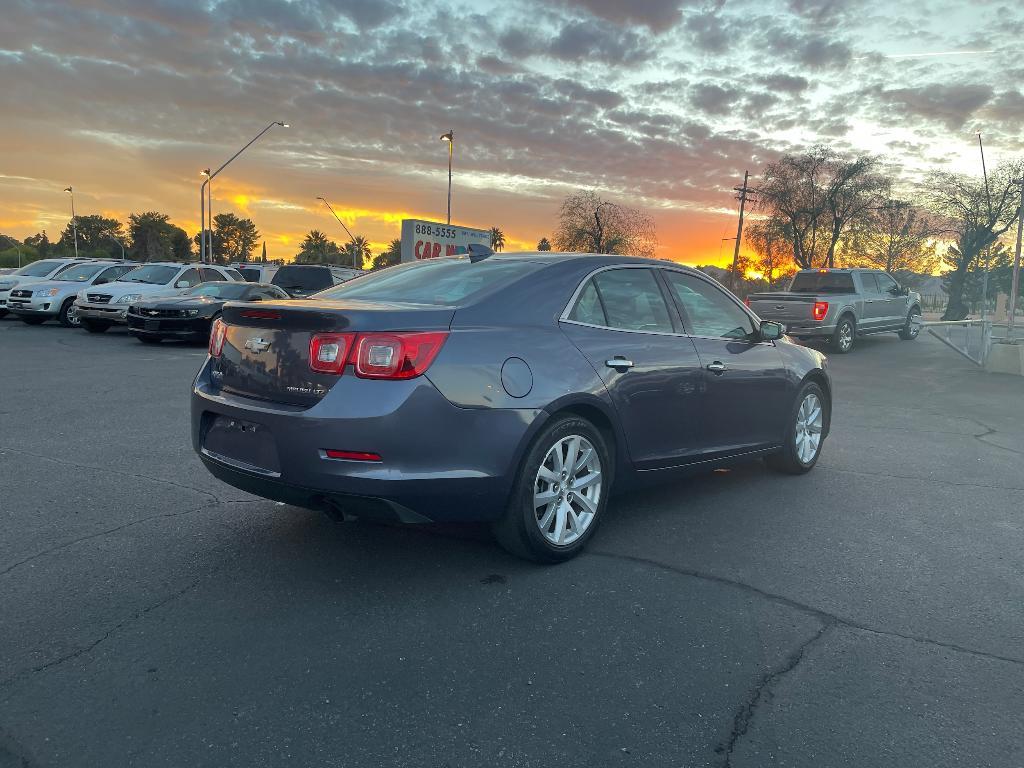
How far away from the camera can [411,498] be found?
3.53m

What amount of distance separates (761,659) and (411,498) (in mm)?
1581

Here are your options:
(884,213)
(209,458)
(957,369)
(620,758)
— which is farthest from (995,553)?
(884,213)

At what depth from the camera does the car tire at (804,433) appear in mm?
6027

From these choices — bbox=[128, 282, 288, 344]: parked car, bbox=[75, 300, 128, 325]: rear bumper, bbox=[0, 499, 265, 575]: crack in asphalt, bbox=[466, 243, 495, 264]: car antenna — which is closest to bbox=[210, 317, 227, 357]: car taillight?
bbox=[0, 499, 265, 575]: crack in asphalt

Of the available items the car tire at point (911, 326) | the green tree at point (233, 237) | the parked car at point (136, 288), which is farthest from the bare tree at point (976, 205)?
the green tree at point (233, 237)

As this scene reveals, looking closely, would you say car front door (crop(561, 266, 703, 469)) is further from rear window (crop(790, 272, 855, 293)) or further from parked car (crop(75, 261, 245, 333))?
rear window (crop(790, 272, 855, 293))

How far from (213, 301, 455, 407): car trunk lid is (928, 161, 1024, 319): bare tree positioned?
52.9 m

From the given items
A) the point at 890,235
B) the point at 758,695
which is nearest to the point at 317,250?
the point at 890,235

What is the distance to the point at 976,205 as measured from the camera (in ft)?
163

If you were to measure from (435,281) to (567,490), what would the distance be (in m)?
1.41

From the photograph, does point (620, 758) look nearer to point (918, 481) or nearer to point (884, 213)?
point (918, 481)

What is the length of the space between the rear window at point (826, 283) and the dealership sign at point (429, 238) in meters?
7.72

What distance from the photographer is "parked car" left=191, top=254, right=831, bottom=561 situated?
3.52 m

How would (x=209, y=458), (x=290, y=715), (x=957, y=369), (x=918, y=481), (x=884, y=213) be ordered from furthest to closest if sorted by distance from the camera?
(x=884, y=213) → (x=957, y=369) → (x=918, y=481) → (x=209, y=458) → (x=290, y=715)
